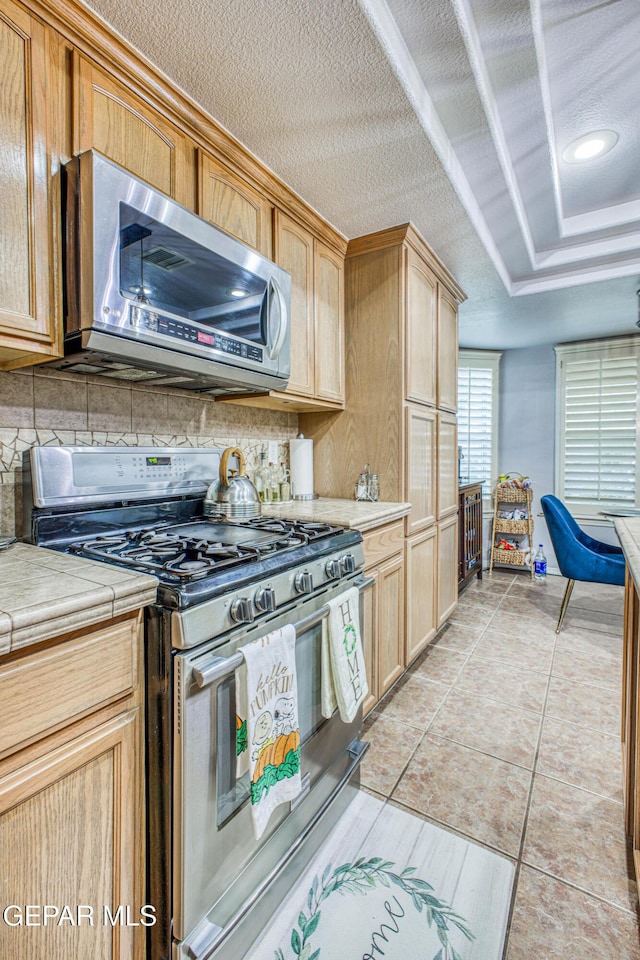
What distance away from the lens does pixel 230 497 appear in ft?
5.79

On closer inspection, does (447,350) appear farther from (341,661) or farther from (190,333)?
(341,661)

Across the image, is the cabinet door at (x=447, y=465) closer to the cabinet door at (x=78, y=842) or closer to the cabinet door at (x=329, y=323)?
the cabinet door at (x=329, y=323)

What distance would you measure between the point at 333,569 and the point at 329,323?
4.52 feet

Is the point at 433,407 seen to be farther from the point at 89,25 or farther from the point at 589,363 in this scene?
the point at 589,363

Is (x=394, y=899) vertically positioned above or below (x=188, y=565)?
below

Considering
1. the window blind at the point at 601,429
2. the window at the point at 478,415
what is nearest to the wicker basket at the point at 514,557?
the window at the point at 478,415

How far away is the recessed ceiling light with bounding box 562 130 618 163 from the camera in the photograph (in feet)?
6.41

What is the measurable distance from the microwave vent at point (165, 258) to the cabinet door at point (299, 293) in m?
0.66

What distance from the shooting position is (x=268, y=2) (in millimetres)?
1149

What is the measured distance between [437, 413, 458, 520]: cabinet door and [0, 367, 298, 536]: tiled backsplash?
1.30 m

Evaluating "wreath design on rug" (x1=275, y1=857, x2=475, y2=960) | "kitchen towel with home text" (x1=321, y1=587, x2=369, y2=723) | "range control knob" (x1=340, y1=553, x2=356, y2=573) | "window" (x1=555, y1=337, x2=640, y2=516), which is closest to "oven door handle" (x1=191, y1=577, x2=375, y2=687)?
"kitchen towel with home text" (x1=321, y1=587, x2=369, y2=723)

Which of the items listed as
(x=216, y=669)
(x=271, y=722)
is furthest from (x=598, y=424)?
(x=216, y=669)

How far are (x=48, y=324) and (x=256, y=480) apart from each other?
1223 mm

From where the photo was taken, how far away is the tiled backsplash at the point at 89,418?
133 centimetres
